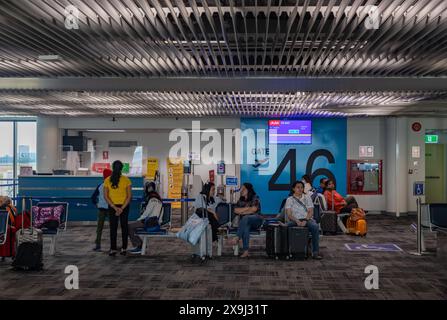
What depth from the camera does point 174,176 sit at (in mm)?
17453

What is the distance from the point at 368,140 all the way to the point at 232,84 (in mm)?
8135

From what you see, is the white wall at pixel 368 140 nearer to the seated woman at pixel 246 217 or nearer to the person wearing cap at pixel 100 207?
the seated woman at pixel 246 217

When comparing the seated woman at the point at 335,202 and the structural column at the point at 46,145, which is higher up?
the structural column at the point at 46,145

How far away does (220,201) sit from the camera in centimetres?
Answer: 945

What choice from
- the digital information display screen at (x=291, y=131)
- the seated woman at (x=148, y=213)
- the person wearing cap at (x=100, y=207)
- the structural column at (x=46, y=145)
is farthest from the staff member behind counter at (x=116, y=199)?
the digital information display screen at (x=291, y=131)

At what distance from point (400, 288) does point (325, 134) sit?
10.4 m

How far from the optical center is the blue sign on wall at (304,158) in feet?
53.8

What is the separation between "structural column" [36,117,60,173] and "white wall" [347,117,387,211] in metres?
9.20

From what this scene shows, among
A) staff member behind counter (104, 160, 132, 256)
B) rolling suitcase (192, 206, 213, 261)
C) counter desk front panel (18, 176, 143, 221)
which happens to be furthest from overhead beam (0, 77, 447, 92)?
counter desk front panel (18, 176, 143, 221)

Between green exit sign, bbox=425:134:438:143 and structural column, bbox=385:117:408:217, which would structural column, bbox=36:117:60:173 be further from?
green exit sign, bbox=425:134:438:143

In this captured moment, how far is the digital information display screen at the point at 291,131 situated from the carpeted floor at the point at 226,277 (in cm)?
695

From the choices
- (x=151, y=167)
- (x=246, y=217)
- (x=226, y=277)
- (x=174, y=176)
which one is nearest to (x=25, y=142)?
(x=151, y=167)

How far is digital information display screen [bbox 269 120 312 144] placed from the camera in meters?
16.3
